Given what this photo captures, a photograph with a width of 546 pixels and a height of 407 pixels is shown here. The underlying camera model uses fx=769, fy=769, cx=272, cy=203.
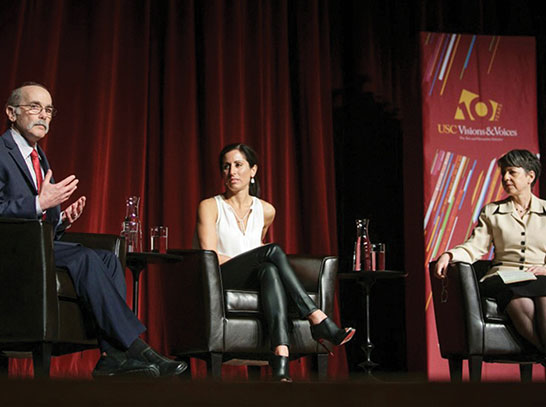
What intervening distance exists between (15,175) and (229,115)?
80.1 inches

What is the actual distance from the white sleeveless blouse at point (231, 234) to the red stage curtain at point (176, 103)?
94 cm

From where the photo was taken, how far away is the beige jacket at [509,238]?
11.1 ft

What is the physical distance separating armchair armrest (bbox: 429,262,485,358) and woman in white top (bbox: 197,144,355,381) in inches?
23.9

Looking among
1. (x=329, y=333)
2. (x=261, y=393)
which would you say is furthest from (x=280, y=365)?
(x=261, y=393)

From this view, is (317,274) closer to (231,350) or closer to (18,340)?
(231,350)

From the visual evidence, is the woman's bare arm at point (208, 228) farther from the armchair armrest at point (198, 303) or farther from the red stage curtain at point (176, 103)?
the red stage curtain at point (176, 103)

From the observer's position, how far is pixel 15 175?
2.68 m

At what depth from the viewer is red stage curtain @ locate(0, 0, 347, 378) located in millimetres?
4258

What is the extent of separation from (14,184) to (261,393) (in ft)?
7.97

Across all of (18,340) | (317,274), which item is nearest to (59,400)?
(18,340)

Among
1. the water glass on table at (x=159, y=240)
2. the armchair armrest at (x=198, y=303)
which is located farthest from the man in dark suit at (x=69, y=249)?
the water glass on table at (x=159, y=240)

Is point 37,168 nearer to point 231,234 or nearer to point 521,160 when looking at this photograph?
point 231,234

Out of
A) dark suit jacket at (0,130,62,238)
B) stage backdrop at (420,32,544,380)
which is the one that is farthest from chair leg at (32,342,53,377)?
stage backdrop at (420,32,544,380)

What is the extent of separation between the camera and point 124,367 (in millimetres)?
2338
